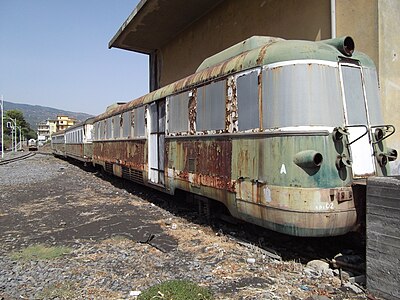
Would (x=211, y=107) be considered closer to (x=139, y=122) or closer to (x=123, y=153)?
(x=139, y=122)

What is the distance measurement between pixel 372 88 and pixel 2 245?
6.34 metres

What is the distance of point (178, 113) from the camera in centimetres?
696

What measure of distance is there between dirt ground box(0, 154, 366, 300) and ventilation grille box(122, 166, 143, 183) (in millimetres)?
1119

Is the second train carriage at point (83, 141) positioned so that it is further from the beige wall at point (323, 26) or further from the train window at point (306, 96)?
the train window at point (306, 96)

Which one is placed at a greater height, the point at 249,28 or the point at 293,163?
the point at 249,28

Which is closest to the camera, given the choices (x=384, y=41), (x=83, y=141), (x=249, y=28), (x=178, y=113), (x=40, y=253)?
(x=40, y=253)

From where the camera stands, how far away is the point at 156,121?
27.3ft

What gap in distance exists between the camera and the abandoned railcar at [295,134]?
160 inches

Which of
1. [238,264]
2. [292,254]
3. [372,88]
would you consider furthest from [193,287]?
[372,88]

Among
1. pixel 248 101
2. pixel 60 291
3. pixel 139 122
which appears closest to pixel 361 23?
pixel 248 101

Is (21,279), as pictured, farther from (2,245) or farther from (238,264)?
(238,264)

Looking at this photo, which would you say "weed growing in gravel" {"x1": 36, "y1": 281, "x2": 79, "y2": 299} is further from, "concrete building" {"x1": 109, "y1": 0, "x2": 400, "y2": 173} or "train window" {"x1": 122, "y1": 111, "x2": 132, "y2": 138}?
"train window" {"x1": 122, "y1": 111, "x2": 132, "y2": 138}

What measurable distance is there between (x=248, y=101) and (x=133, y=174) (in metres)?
6.12

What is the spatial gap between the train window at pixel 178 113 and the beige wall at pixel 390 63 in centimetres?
374
